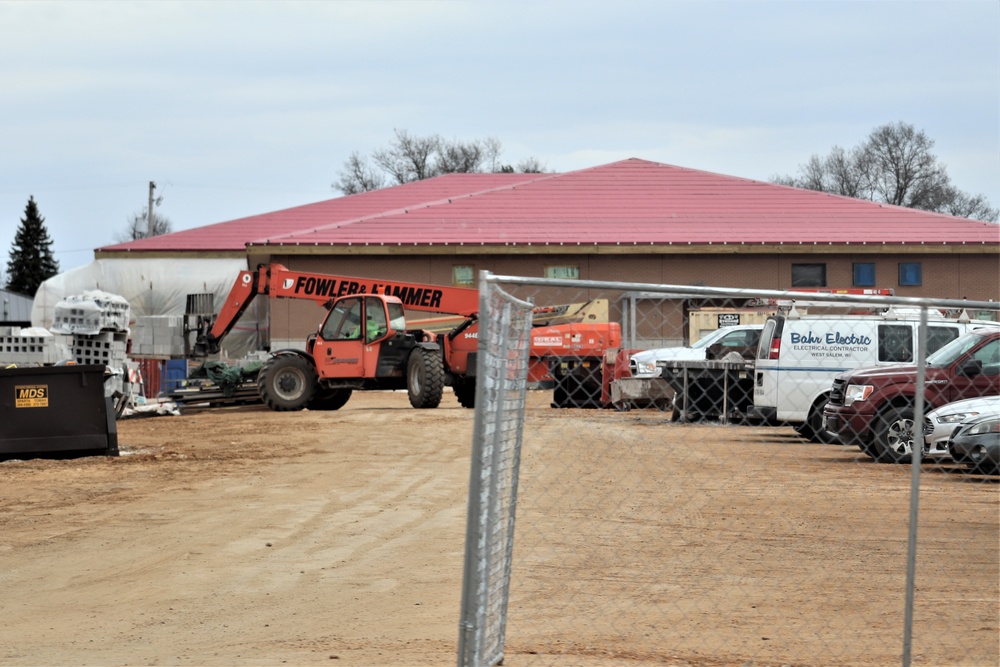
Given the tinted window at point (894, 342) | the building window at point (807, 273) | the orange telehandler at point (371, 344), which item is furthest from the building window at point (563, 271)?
the tinted window at point (894, 342)

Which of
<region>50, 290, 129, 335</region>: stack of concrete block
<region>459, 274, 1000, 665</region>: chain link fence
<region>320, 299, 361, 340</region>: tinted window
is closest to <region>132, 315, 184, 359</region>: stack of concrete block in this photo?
<region>320, 299, 361, 340</region>: tinted window

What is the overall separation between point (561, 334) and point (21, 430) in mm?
14095

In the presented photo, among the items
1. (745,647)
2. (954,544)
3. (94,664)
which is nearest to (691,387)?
(954,544)

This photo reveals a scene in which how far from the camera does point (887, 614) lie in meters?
7.84

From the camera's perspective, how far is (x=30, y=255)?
90.6 metres

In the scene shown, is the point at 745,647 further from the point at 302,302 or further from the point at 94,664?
the point at 302,302

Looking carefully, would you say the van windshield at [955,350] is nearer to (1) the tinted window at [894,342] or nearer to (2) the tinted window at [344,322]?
(1) the tinted window at [894,342]

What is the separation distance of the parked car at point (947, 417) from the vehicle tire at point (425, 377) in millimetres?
12364

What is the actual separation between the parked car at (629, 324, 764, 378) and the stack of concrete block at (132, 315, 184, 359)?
10.9 metres

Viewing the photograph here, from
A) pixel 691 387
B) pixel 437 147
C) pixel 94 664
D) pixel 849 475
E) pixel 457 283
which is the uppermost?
pixel 437 147

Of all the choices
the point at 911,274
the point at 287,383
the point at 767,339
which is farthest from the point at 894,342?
the point at 911,274

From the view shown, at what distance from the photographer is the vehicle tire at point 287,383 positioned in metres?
26.5

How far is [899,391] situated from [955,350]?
0.84 metres

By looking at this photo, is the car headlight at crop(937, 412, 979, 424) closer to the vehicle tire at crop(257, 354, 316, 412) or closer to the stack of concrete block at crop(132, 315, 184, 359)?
the vehicle tire at crop(257, 354, 316, 412)
